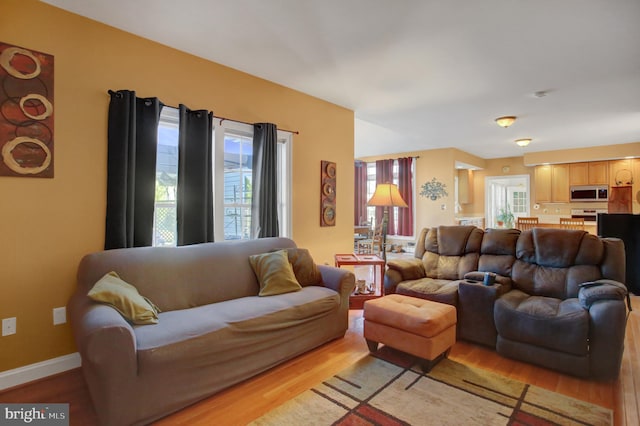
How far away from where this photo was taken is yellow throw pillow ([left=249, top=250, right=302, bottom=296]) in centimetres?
296

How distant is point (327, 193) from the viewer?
14.9ft

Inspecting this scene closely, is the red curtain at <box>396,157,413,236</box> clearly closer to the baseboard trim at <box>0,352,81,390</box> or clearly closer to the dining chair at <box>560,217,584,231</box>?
the dining chair at <box>560,217,584,231</box>

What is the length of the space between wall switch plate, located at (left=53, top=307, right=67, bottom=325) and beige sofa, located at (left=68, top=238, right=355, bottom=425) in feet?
0.90

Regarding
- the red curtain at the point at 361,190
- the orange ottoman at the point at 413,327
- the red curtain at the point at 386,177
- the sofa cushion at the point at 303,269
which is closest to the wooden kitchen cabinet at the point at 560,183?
the red curtain at the point at 386,177

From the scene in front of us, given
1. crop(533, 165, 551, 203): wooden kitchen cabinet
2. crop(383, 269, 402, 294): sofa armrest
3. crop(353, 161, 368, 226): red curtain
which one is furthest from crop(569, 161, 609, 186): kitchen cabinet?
crop(383, 269, 402, 294): sofa armrest

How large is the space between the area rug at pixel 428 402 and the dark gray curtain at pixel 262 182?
177 cm

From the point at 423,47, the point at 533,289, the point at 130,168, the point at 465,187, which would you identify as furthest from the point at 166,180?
the point at 465,187

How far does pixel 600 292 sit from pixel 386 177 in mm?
6523

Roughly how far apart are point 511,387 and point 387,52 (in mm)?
2895

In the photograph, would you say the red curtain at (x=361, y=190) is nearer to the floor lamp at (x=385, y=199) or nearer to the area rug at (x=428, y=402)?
the floor lamp at (x=385, y=199)

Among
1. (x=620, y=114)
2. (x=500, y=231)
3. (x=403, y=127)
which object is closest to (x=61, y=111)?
(x=500, y=231)

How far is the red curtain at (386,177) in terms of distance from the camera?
8.74m

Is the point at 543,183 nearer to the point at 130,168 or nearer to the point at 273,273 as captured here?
the point at 273,273

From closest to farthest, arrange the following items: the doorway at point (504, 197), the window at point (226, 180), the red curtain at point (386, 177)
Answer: the window at point (226, 180) → the red curtain at point (386, 177) → the doorway at point (504, 197)
